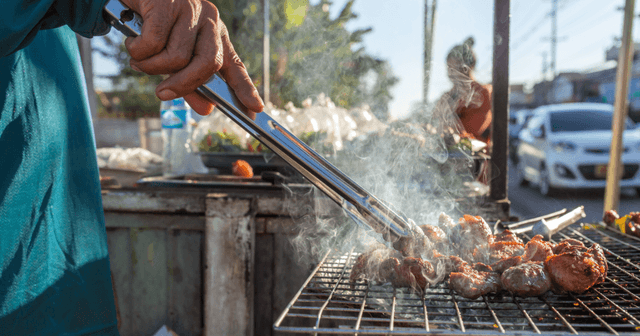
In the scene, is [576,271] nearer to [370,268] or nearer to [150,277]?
[370,268]

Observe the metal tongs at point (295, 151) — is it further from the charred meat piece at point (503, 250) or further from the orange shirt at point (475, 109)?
the orange shirt at point (475, 109)

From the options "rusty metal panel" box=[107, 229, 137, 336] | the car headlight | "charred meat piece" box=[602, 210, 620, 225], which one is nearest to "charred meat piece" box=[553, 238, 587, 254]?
"charred meat piece" box=[602, 210, 620, 225]

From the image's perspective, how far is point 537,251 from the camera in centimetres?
174

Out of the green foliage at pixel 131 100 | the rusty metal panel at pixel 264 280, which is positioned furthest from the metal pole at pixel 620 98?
the green foliage at pixel 131 100

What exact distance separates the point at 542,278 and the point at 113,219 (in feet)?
8.10

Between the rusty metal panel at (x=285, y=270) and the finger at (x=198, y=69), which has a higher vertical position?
the finger at (x=198, y=69)

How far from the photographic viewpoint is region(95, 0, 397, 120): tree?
154 inches

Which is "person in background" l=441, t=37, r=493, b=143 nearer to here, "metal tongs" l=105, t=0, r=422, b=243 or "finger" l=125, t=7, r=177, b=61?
"metal tongs" l=105, t=0, r=422, b=243

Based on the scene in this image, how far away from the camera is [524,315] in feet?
4.25

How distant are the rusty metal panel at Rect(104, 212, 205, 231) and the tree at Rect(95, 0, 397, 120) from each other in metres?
1.87

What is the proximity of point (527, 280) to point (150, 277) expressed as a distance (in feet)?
7.32

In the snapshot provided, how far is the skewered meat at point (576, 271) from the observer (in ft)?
4.63

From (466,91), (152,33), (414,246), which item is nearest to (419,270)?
(414,246)

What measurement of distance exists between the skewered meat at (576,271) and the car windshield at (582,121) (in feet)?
32.3
